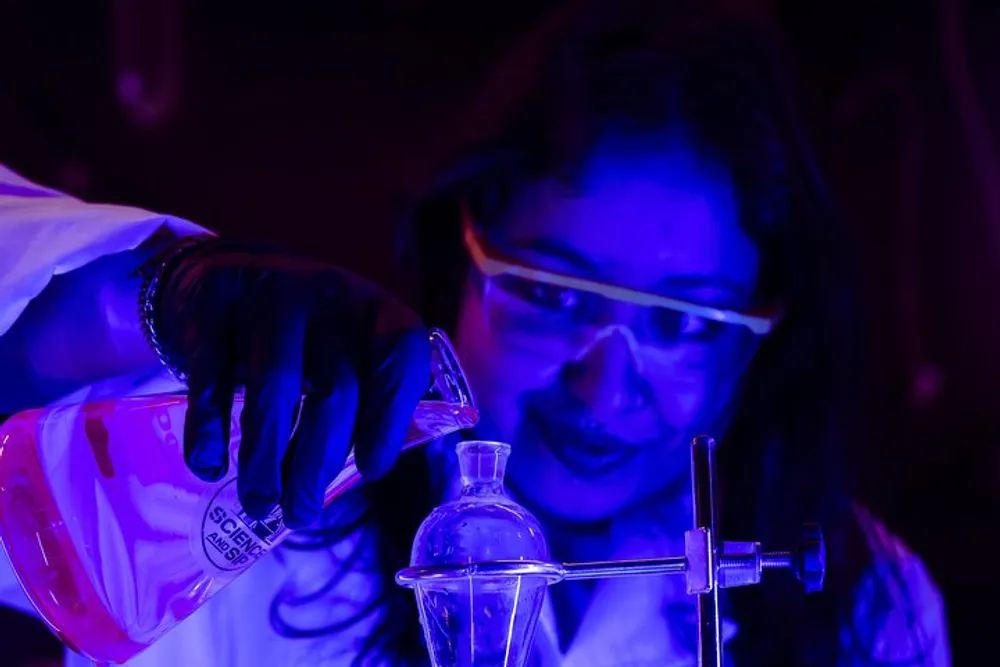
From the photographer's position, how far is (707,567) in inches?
26.1

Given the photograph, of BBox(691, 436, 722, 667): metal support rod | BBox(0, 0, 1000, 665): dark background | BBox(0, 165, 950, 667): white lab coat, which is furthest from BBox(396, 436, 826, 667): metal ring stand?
BBox(0, 0, 1000, 665): dark background

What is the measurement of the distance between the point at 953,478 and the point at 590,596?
53cm

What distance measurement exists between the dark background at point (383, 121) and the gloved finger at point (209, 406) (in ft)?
2.34

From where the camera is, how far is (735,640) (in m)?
1.23

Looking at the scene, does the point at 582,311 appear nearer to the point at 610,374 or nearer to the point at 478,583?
the point at 610,374

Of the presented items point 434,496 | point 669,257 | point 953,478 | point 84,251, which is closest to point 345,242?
point 434,496

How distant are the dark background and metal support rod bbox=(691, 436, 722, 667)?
2.54 ft

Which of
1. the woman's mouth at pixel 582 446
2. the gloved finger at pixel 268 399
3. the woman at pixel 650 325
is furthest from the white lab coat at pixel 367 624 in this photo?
the gloved finger at pixel 268 399

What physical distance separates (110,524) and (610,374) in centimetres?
64

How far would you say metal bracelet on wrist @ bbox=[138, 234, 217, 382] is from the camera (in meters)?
0.81

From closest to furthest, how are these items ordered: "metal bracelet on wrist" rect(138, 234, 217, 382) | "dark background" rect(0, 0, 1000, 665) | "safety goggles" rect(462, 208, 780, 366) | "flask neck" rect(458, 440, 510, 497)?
"flask neck" rect(458, 440, 510, 497) < "metal bracelet on wrist" rect(138, 234, 217, 382) < "safety goggles" rect(462, 208, 780, 366) < "dark background" rect(0, 0, 1000, 665)

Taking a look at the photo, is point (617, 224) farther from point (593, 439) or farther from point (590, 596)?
point (590, 596)

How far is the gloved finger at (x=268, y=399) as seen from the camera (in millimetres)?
628

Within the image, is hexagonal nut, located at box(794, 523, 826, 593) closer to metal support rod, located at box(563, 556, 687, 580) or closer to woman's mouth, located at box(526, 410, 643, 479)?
metal support rod, located at box(563, 556, 687, 580)
